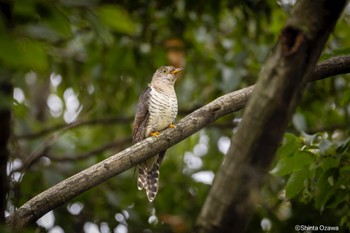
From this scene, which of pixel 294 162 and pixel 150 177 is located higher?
pixel 294 162

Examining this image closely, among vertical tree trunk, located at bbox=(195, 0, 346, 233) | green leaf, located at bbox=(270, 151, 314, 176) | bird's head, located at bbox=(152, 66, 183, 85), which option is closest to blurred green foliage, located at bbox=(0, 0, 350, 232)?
bird's head, located at bbox=(152, 66, 183, 85)

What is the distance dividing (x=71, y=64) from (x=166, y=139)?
3052 millimetres

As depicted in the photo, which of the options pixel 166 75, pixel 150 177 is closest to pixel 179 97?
pixel 166 75

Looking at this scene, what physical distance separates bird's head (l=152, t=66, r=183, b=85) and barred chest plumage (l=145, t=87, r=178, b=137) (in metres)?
0.41

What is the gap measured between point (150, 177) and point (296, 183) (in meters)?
1.82

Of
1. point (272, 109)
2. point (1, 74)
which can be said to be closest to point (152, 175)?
point (272, 109)

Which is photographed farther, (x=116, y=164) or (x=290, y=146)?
(x=290, y=146)

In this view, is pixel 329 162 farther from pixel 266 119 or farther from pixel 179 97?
pixel 179 97

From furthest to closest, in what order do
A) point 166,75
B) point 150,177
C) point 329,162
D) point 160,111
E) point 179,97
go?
point 179,97
point 166,75
point 150,177
point 160,111
point 329,162

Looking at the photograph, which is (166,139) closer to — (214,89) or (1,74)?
(1,74)

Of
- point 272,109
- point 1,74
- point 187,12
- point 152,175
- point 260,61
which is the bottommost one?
point 152,175

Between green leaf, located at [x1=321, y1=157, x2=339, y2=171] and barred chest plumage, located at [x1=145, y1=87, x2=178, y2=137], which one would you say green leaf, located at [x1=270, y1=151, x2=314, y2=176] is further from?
barred chest plumage, located at [x1=145, y1=87, x2=178, y2=137]

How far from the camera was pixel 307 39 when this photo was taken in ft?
5.22

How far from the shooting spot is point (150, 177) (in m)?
4.61
